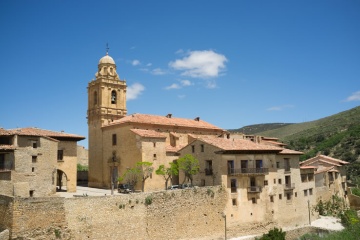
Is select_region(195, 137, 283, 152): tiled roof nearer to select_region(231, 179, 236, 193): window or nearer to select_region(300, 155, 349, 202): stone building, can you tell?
select_region(231, 179, 236, 193): window

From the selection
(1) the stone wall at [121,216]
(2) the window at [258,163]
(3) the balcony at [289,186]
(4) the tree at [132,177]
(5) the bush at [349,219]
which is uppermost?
(2) the window at [258,163]

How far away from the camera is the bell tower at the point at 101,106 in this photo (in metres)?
35.2

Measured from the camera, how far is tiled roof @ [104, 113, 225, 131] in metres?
32.7

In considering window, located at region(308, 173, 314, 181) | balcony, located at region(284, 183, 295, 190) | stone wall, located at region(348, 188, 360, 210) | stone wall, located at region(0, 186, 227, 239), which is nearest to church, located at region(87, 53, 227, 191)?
stone wall, located at region(0, 186, 227, 239)

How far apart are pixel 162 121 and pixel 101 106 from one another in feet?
20.8

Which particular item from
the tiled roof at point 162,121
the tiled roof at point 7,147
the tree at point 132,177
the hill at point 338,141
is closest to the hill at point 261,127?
the hill at point 338,141

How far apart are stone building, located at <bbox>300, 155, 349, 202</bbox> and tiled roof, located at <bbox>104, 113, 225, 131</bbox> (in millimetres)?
10458

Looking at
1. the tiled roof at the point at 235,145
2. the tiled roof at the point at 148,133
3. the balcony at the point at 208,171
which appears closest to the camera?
the tiled roof at the point at 235,145

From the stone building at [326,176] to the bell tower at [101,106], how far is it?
64.0 feet

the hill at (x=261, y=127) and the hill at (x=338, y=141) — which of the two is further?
the hill at (x=261, y=127)

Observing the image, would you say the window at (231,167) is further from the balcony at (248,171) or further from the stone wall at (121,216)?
the stone wall at (121,216)

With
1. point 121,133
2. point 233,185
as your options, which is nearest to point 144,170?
point 121,133

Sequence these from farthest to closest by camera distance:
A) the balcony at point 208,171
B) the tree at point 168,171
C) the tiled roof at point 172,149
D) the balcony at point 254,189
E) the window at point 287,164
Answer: the tiled roof at point 172,149
the window at point 287,164
the tree at point 168,171
the balcony at point 208,171
the balcony at point 254,189

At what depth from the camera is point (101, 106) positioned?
117ft
